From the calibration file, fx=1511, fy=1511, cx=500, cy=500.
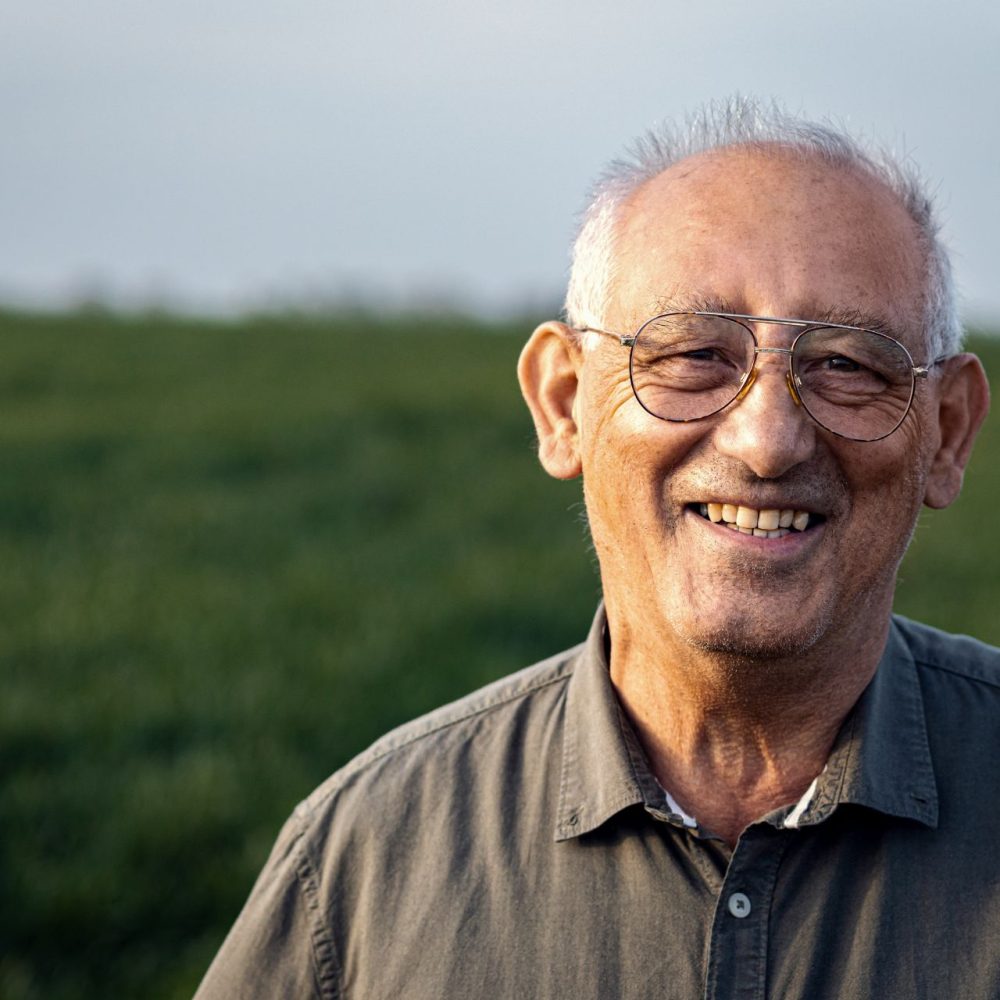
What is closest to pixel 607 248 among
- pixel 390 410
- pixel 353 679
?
pixel 353 679

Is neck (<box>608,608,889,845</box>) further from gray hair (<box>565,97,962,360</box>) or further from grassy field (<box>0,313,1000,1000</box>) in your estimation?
grassy field (<box>0,313,1000,1000</box>)

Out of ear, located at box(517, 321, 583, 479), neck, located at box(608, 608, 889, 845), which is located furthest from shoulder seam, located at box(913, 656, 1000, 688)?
ear, located at box(517, 321, 583, 479)

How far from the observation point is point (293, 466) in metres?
11.6

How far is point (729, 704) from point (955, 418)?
2.16 ft

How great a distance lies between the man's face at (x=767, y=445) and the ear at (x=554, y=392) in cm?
27

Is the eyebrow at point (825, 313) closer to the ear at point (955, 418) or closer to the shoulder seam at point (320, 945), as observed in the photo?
the ear at point (955, 418)

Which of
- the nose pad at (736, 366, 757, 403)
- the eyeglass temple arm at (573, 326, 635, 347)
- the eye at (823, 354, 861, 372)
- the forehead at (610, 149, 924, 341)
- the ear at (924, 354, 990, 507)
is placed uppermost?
the forehead at (610, 149, 924, 341)

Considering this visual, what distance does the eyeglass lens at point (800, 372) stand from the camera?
2.40 metres

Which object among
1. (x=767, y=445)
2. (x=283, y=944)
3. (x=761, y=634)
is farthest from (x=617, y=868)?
(x=767, y=445)

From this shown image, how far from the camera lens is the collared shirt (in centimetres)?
235

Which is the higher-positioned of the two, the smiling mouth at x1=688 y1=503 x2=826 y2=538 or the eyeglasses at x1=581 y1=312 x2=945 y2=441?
the eyeglasses at x1=581 y1=312 x2=945 y2=441

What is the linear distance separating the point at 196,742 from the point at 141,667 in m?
0.89

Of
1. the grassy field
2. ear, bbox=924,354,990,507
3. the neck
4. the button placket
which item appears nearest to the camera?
the button placket

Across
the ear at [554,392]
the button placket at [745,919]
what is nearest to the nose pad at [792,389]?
the ear at [554,392]
